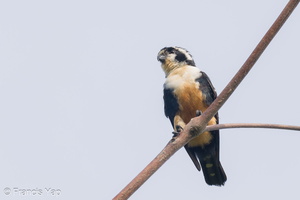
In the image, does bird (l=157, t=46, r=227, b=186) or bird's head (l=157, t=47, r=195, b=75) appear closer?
bird (l=157, t=46, r=227, b=186)

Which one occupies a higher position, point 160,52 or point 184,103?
point 160,52

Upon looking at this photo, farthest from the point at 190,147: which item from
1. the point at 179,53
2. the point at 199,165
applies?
the point at 179,53

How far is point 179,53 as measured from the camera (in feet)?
23.9

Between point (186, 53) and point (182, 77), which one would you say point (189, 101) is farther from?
point (186, 53)

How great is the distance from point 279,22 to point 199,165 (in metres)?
3.93

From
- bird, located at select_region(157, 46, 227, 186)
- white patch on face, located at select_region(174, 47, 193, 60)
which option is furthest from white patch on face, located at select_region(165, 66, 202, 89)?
white patch on face, located at select_region(174, 47, 193, 60)

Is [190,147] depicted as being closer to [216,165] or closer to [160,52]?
[216,165]

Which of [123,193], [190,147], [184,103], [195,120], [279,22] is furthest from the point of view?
[190,147]

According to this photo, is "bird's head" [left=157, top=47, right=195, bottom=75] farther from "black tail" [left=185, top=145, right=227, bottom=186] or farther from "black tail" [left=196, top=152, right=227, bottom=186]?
"black tail" [left=196, top=152, right=227, bottom=186]

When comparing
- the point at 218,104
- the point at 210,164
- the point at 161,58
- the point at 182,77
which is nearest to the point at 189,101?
the point at 182,77

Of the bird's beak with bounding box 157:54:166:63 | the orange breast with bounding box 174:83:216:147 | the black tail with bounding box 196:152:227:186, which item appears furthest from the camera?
the bird's beak with bounding box 157:54:166:63

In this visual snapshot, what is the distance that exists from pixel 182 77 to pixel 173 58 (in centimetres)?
64

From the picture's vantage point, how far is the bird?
639 cm

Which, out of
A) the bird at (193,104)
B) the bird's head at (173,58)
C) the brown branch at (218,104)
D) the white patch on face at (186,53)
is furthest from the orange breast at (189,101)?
the brown branch at (218,104)
